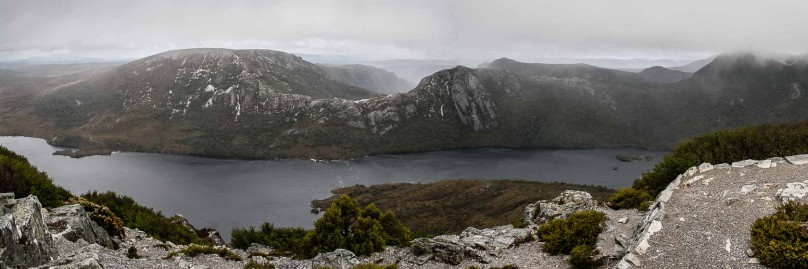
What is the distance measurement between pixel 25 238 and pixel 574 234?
1076 inches

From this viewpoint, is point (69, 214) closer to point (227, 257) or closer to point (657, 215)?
point (227, 257)

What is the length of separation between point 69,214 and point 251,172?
15713cm

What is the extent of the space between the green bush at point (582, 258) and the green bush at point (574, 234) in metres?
1.38

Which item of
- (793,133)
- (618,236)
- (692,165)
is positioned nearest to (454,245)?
(618,236)

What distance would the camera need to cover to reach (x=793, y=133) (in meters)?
29.7

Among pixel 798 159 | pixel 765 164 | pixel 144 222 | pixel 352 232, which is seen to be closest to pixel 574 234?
pixel 765 164

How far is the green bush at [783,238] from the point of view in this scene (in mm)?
15719

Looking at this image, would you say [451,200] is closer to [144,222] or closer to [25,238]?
[144,222]

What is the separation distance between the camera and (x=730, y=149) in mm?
30516

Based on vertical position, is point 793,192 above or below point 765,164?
below

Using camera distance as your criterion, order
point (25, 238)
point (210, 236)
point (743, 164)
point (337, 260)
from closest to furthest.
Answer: point (25, 238)
point (337, 260)
point (743, 164)
point (210, 236)

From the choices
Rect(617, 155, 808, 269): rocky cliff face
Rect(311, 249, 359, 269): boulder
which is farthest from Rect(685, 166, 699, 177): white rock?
Rect(311, 249, 359, 269): boulder

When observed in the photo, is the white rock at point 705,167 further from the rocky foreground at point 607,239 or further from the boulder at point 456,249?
the boulder at point 456,249

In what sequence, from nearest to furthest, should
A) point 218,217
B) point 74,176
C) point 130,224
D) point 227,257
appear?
point 227,257
point 130,224
point 218,217
point 74,176
